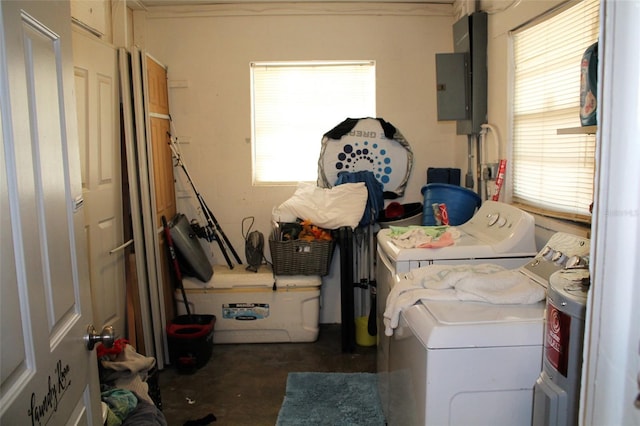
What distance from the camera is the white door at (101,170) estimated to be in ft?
8.73

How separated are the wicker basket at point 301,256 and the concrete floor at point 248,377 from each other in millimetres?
565

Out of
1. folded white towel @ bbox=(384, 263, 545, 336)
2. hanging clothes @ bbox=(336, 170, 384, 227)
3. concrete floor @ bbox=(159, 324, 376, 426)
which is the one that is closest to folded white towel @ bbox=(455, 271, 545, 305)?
folded white towel @ bbox=(384, 263, 545, 336)

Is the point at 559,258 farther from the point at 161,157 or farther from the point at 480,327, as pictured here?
the point at 161,157

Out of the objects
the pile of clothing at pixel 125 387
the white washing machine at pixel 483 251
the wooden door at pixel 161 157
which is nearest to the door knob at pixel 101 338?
the pile of clothing at pixel 125 387

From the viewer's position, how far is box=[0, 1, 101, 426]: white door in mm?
798

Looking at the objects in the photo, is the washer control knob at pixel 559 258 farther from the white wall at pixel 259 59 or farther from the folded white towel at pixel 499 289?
the white wall at pixel 259 59

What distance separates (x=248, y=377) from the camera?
3.20 meters

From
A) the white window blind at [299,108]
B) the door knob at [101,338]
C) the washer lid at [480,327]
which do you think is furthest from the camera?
the white window blind at [299,108]

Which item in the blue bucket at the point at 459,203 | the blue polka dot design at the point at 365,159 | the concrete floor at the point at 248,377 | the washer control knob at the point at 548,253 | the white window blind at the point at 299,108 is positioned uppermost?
the white window blind at the point at 299,108

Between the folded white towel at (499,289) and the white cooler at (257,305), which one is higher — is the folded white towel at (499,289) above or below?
above

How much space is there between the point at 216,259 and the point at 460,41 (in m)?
2.43

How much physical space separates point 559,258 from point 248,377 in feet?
6.96

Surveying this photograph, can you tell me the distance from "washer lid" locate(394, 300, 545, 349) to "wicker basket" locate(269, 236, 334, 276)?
6.50ft

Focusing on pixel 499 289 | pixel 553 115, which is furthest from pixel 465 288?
pixel 553 115
